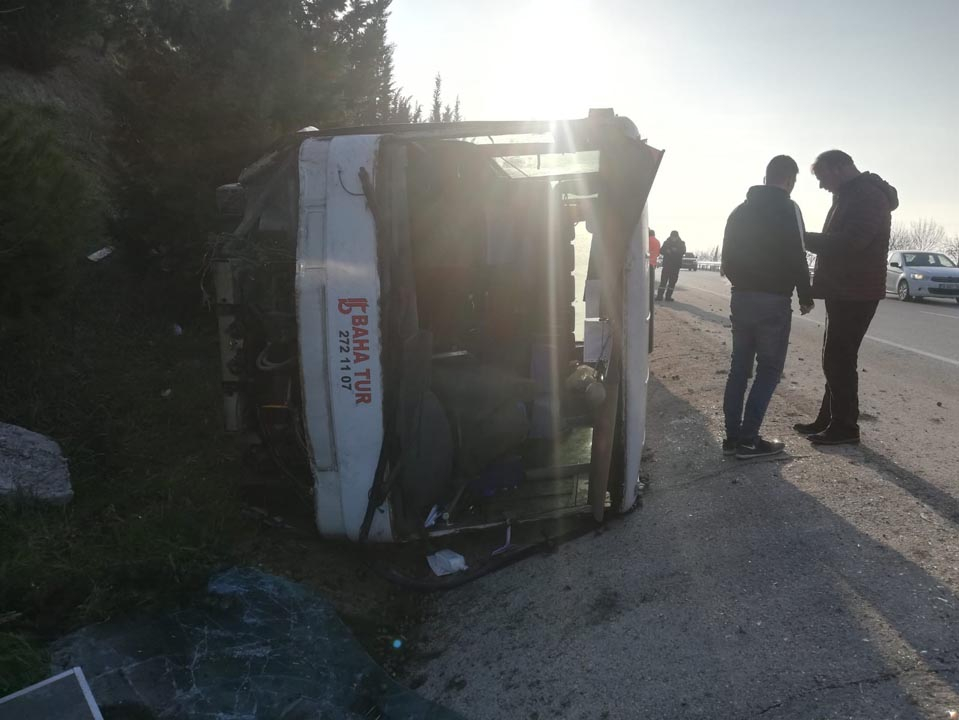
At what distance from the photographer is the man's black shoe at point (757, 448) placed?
4145mm

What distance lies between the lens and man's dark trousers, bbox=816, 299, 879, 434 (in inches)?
167

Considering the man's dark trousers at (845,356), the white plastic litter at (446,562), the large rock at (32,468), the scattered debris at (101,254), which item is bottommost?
the white plastic litter at (446,562)

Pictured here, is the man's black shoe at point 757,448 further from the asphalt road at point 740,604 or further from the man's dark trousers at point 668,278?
the man's dark trousers at point 668,278

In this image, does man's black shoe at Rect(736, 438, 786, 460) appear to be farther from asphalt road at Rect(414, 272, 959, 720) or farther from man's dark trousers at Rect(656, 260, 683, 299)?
man's dark trousers at Rect(656, 260, 683, 299)

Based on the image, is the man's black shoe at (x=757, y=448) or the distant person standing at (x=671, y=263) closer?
the man's black shoe at (x=757, y=448)

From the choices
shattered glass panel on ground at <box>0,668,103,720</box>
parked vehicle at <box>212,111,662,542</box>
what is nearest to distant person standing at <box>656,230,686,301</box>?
parked vehicle at <box>212,111,662,542</box>

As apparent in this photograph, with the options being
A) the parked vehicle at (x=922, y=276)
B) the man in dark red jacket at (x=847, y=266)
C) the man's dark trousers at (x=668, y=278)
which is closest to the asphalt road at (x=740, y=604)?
the man in dark red jacket at (x=847, y=266)

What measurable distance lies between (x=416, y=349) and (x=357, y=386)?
0.34 m

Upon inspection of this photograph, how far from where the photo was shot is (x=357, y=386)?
307 centimetres

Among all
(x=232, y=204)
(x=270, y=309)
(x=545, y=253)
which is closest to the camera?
(x=270, y=309)

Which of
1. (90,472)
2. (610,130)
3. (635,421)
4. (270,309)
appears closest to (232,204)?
(270,309)

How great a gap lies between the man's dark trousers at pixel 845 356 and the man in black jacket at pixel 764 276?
0.32 metres

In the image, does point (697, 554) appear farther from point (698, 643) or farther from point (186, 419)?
point (186, 419)

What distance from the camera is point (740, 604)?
2.69m
